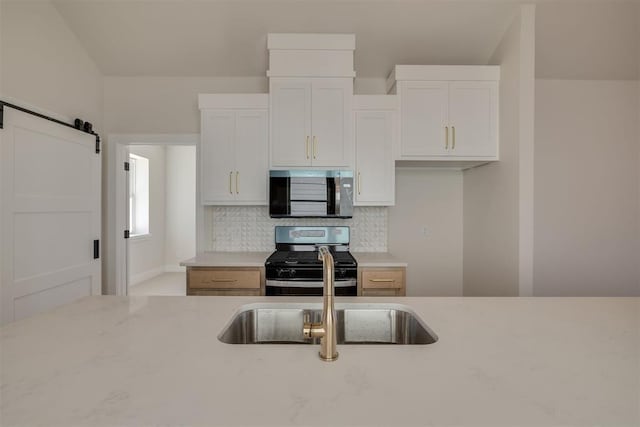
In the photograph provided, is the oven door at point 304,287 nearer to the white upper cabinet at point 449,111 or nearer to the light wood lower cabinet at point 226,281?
the light wood lower cabinet at point 226,281

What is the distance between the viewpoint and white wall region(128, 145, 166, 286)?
5.04 m

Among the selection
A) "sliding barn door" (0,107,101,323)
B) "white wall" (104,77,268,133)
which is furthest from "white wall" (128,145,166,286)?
"sliding barn door" (0,107,101,323)

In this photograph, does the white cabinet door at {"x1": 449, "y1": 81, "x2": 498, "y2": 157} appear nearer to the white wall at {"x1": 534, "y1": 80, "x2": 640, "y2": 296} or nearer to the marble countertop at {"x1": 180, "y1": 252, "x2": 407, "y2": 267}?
the white wall at {"x1": 534, "y1": 80, "x2": 640, "y2": 296}

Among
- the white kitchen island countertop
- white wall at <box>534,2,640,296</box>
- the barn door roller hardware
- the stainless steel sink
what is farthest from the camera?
white wall at <box>534,2,640,296</box>

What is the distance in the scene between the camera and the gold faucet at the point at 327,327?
2.65 feet

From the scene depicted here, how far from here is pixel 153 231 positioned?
546cm

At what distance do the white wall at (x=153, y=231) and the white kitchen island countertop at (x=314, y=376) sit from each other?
175 inches

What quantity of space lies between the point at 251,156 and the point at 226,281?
1.06 metres

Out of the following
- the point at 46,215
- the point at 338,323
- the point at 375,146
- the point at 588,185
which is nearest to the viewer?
the point at 338,323

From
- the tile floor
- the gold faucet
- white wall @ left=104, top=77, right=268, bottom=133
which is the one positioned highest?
white wall @ left=104, top=77, right=268, bottom=133

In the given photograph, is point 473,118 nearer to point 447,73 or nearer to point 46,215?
point 447,73

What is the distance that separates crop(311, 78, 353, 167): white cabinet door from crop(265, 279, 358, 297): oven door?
3.18 ft

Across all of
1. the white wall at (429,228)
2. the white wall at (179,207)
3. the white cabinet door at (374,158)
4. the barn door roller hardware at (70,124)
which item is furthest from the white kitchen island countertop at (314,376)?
the white wall at (179,207)

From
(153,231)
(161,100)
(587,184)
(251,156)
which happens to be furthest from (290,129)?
(153,231)
